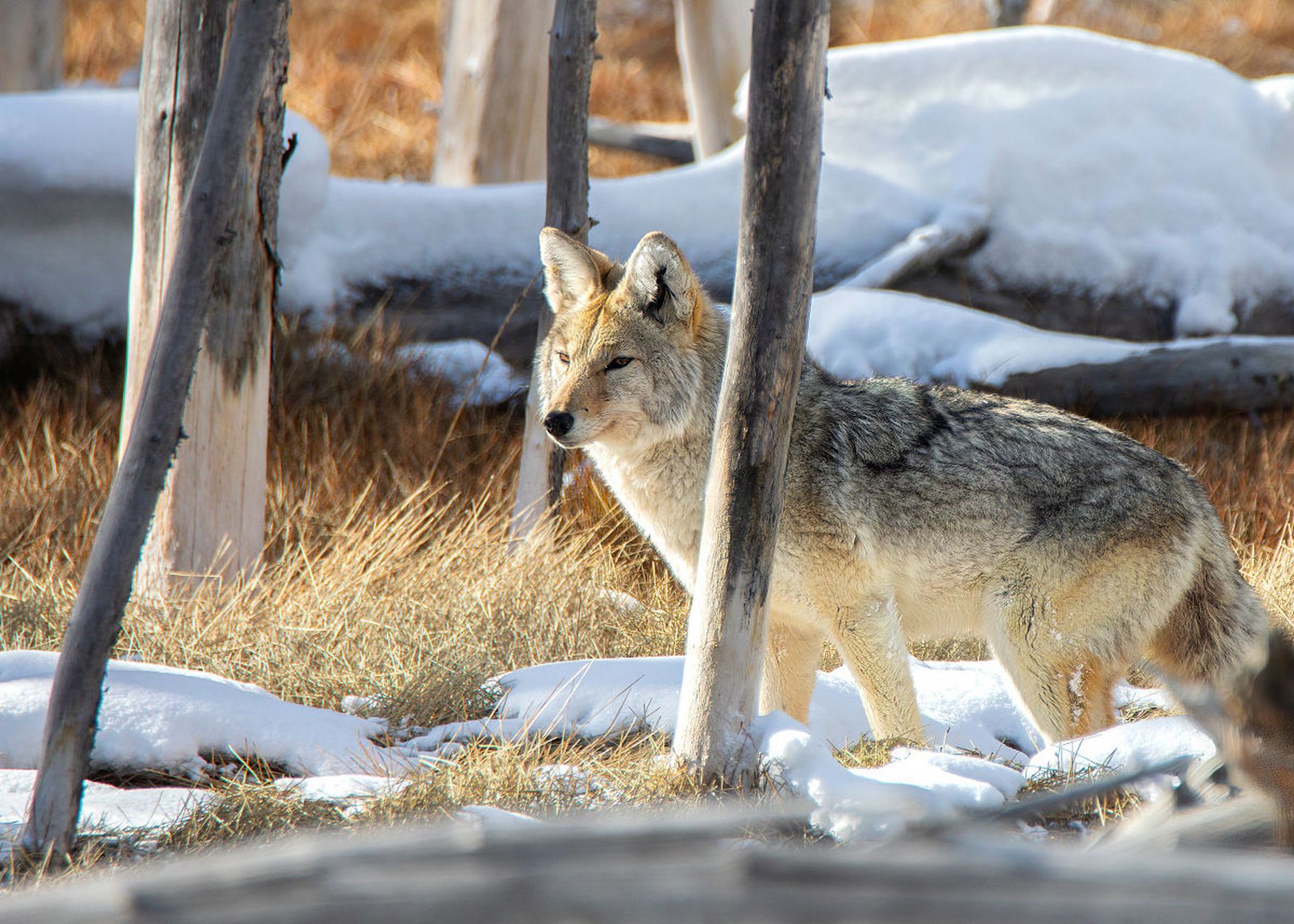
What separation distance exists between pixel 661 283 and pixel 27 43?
38.5 ft

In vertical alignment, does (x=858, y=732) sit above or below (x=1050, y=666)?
below

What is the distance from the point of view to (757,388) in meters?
3.29

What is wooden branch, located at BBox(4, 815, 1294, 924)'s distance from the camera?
3.59ft

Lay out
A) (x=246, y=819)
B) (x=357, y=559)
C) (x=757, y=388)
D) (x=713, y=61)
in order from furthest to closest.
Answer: (x=713, y=61) → (x=357, y=559) → (x=757, y=388) → (x=246, y=819)

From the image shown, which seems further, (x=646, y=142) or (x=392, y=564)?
(x=646, y=142)

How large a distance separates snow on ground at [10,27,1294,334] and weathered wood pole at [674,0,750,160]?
2.63 m

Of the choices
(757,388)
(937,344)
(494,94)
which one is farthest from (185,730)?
(494,94)

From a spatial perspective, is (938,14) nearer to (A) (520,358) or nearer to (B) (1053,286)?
(B) (1053,286)

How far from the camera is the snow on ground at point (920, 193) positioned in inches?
302

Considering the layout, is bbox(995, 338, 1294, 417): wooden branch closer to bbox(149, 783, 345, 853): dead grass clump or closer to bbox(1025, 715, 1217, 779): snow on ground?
bbox(1025, 715, 1217, 779): snow on ground

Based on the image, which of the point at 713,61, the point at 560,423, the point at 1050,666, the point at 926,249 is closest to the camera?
the point at 560,423

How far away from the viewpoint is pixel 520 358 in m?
7.95

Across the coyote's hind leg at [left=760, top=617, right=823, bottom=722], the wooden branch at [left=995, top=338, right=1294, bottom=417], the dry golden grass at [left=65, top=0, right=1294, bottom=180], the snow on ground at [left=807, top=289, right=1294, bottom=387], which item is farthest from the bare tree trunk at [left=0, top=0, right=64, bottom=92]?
the coyote's hind leg at [left=760, top=617, right=823, bottom=722]

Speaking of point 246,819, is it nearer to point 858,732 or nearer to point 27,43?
point 858,732
